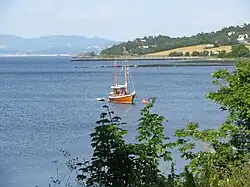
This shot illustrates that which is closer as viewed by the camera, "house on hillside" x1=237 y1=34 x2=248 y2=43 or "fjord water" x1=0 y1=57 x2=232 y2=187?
"fjord water" x1=0 y1=57 x2=232 y2=187

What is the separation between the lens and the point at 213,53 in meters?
114

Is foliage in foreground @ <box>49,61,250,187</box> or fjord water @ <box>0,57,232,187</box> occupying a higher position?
foliage in foreground @ <box>49,61,250,187</box>

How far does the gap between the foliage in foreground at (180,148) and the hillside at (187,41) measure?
110049 millimetres

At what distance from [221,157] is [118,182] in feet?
4.15

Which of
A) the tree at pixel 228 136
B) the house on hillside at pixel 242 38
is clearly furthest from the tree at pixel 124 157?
the house on hillside at pixel 242 38

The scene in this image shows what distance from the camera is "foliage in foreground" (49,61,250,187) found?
228 inches

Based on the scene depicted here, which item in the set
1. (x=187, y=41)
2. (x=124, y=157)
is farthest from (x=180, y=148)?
(x=187, y=41)

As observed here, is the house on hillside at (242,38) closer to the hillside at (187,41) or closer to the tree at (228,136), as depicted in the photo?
the hillside at (187,41)

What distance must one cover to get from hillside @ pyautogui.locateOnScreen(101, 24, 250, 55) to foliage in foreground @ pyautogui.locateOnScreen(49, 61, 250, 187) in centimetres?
11005

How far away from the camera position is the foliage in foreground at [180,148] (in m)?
5.80

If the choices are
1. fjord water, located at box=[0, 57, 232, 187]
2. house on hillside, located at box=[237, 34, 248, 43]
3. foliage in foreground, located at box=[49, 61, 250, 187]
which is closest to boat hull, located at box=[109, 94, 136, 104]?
fjord water, located at box=[0, 57, 232, 187]

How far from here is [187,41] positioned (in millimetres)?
137625

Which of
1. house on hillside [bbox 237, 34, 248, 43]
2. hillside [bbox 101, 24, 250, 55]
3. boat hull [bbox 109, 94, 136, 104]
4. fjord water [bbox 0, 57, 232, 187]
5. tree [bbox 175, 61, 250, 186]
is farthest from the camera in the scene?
hillside [bbox 101, 24, 250, 55]

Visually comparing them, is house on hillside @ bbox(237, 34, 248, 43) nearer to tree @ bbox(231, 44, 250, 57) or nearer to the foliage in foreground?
tree @ bbox(231, 44, 250, 57)
